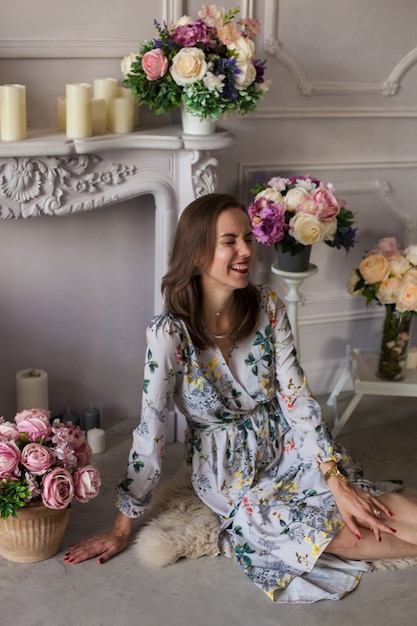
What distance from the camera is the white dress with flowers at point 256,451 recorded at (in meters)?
2.28

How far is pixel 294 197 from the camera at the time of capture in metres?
2.79

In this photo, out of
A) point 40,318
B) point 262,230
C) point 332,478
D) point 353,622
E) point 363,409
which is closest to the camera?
point 353,622

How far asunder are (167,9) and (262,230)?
79 cm

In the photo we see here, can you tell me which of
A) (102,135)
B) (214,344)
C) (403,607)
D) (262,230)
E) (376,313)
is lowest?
(403,607)

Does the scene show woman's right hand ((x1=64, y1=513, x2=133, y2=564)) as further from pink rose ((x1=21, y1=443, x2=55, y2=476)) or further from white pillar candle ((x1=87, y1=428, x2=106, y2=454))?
white pillar candle ((x1=87, y1=428, x2=106, y2=454))

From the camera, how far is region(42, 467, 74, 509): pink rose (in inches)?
87.1

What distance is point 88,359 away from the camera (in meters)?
3.13

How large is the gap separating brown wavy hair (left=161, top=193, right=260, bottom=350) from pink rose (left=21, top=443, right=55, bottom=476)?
20.1 inches

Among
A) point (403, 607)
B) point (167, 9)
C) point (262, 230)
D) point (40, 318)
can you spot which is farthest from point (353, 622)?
point (167, 9)

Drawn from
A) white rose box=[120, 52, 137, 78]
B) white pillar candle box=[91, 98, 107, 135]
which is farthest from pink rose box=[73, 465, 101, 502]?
white rose box=[120, 52, 137, 78]

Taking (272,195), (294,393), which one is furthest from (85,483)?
(272,195)

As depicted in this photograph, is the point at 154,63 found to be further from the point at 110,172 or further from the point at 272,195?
the point at 272,195

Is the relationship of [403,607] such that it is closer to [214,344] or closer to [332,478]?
[332,478]

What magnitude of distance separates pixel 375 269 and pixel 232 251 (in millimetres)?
882
